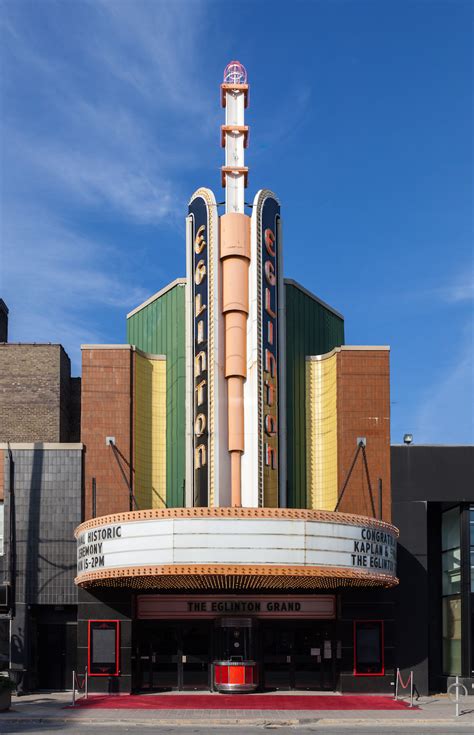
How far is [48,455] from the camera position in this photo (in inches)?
1375

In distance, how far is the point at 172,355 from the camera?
119 feet

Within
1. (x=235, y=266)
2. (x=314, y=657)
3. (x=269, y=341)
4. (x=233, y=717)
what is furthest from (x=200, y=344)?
(x=233, y=717)

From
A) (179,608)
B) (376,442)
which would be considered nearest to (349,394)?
(376,442)

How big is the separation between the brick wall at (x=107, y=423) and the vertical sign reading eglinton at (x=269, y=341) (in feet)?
15.0

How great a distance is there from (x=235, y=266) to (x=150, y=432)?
6.43 meters

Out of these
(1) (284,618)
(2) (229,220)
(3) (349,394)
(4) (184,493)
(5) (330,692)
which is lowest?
(5) (330,692)

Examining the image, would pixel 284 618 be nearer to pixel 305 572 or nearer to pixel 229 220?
pixel 305 572

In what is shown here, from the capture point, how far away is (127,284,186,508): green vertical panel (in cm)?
3522

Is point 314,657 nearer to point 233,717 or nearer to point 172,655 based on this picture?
point 172,655

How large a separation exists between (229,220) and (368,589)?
504 inches

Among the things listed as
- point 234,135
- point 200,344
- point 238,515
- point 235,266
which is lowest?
point 238,515

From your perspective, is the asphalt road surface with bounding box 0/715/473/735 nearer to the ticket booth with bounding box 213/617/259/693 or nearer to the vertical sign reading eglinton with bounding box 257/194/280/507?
the ticket booth with bounding box 213/617/259/693

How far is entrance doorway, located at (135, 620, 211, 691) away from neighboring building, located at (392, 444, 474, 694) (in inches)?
249

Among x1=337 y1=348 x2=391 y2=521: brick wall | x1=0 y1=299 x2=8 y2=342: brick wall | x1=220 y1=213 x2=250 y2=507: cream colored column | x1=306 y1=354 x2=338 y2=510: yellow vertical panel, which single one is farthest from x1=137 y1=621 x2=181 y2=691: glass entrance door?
x1=0 y1=299 x2=8 y2=342: brick wall
